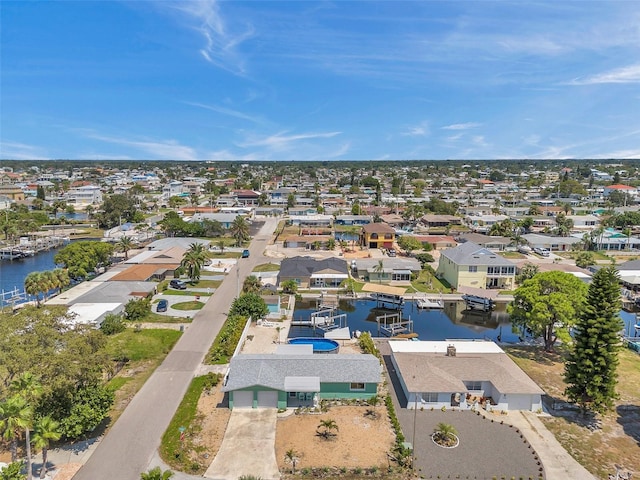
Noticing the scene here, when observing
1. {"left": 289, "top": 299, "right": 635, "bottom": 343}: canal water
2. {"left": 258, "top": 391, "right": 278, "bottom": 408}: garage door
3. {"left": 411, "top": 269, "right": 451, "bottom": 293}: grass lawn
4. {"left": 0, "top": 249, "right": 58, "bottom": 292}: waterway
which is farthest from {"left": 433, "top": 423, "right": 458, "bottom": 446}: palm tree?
{"left": 0, "top": 249, "right": 58, "bottom": 292}: waterway

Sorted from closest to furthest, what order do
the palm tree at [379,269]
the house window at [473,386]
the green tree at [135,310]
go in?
the house window at [473,386]
the green tree at [135,310]
the palm tree at [379,269]

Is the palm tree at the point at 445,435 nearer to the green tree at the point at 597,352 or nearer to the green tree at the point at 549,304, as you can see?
the green tree at the point at 597,352

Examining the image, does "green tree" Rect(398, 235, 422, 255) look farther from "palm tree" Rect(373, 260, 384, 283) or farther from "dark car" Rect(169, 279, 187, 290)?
"dark car" Rect(169, 279, 187, 290)

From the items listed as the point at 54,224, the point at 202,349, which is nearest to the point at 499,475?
the point at 202,349

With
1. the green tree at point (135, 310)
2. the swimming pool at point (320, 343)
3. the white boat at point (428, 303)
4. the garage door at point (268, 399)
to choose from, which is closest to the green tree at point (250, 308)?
the swimming pool at point (320, 343)

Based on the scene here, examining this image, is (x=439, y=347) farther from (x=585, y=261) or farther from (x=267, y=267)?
(x=585, y=261)

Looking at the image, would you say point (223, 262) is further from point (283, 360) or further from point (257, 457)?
point (257, 457)
